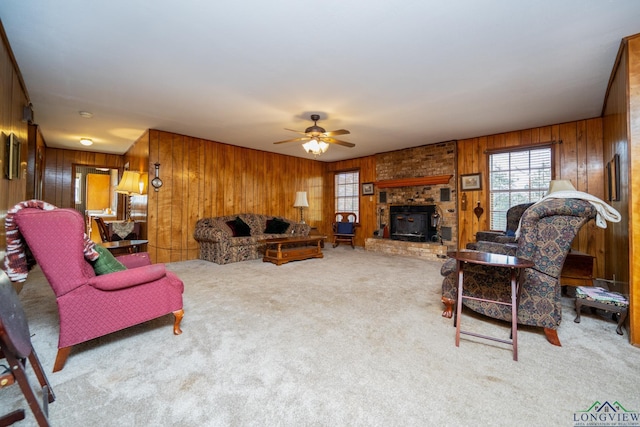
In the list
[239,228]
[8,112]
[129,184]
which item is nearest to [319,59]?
[8,112]

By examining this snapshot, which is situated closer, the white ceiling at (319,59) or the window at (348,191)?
the white ceiling at (319,59)

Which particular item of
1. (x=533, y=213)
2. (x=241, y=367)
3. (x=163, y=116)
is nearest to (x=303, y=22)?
(x=533, y=213)

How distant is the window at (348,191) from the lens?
7633mm

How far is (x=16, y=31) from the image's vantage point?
7.34 ft

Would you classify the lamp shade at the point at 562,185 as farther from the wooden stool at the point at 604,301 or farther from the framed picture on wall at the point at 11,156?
the framed picture on wall at the point at 11,156

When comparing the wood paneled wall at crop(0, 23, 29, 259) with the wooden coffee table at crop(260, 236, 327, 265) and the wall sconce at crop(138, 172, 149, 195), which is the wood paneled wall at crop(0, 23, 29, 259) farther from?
the wooden coffee table at crop(260, 236, 327, 265)

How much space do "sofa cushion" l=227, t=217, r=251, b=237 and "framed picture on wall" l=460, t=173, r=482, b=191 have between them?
174 inches

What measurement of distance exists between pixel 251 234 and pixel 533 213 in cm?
493

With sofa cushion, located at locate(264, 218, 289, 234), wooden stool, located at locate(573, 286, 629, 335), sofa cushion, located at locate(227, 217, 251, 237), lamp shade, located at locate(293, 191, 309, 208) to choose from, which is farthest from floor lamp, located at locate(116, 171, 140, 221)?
wooden stool, located at locate(573, 286, 629, 335)

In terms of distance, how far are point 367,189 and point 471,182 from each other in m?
2.52

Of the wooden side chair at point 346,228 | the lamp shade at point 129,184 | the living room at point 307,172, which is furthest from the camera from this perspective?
the wooden side chair at point 346,228

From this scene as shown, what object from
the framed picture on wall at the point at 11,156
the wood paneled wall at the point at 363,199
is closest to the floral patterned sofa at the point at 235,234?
the wood paneled wall at the point at 363,199

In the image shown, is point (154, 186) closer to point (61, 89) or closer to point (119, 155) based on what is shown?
point (61, 89)

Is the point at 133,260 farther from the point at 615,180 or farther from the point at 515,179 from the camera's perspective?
the point at 515,179
